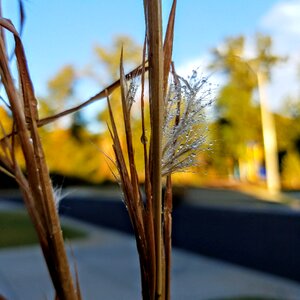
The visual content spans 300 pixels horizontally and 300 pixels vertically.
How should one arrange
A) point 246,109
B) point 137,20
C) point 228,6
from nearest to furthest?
point 137,20, point 228,6, point 246,109

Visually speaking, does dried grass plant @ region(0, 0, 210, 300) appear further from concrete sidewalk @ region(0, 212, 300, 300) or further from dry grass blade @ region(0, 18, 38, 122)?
concrete sidewalk @ region(0, 212, 300, 300)

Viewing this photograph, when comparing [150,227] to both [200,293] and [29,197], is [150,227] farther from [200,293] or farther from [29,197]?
[200,293]

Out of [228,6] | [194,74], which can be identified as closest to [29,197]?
[194,74]

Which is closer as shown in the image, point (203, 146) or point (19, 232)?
point (203, 146)

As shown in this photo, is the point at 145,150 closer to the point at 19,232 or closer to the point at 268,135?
the point at 19,232

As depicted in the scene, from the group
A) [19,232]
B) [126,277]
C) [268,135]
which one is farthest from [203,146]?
[268,135]

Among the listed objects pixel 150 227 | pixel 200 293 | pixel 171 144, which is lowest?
pixel 200 293

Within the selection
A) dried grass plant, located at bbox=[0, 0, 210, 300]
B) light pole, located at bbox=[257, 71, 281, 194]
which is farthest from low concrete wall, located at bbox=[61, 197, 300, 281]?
light pole, located at bbox=[257, 71, 281, 194]
